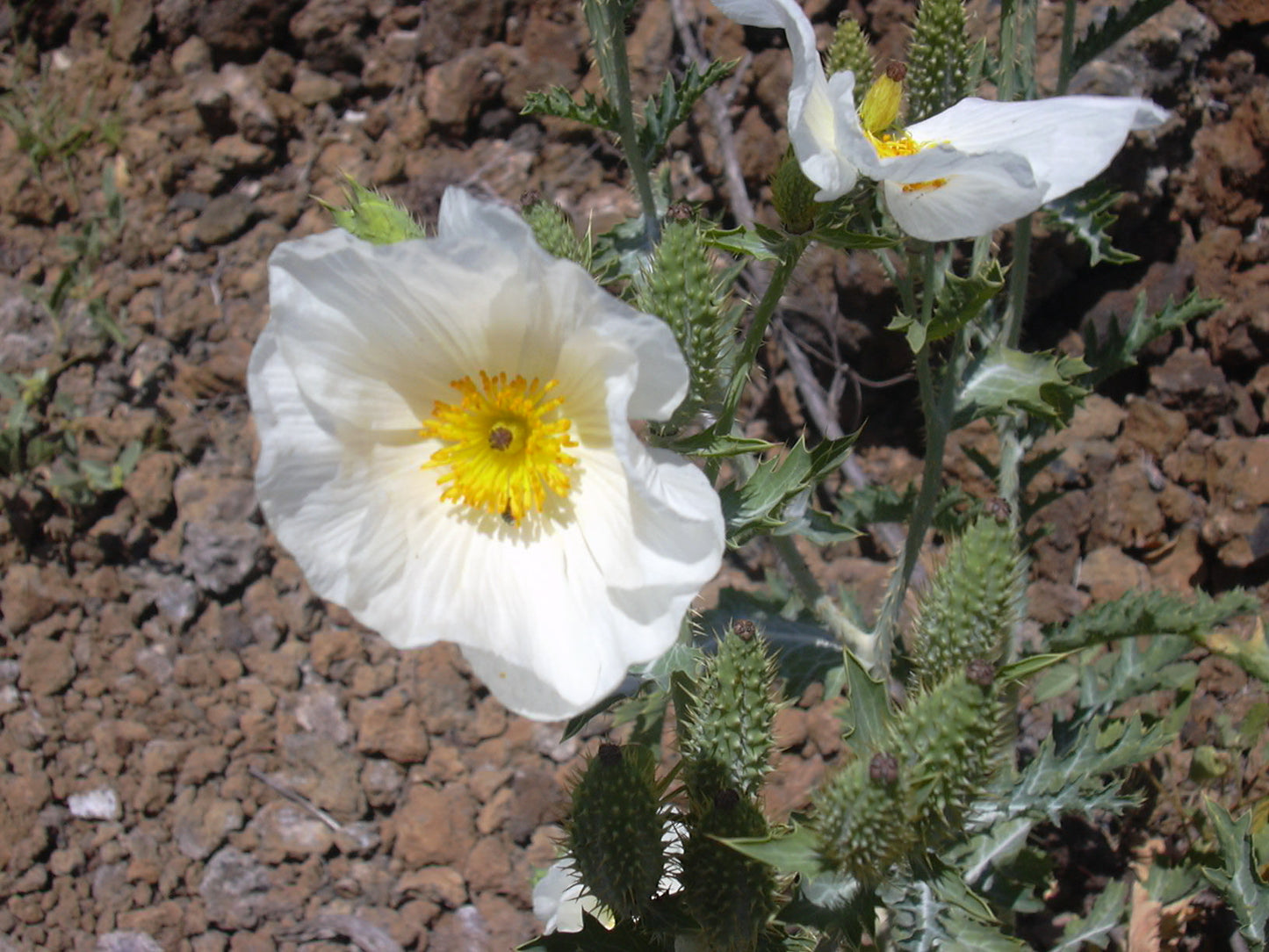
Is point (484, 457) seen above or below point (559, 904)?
above

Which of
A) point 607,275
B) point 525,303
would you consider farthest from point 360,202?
point 607,275

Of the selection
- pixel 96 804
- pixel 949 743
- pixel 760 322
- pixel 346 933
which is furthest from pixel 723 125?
pixel 96 804

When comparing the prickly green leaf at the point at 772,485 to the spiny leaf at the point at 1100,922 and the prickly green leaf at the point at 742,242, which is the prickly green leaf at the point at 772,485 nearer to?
the prickly green leaf at the point at 742,242

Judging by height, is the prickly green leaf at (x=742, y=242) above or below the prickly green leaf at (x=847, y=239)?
below

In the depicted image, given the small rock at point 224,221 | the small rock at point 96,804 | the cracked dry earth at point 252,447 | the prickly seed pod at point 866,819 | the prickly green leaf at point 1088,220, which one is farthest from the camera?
the small rock at point 224,221

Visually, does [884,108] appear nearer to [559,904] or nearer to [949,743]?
[949,743]

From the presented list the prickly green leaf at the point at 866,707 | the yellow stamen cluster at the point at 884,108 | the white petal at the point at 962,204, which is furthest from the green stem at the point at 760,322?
the prickly green leaf at the point at 866,707

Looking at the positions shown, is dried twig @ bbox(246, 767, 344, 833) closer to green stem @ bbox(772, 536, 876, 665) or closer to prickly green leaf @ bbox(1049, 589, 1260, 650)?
green stem @ bbox(772, 536, 876, 665)
